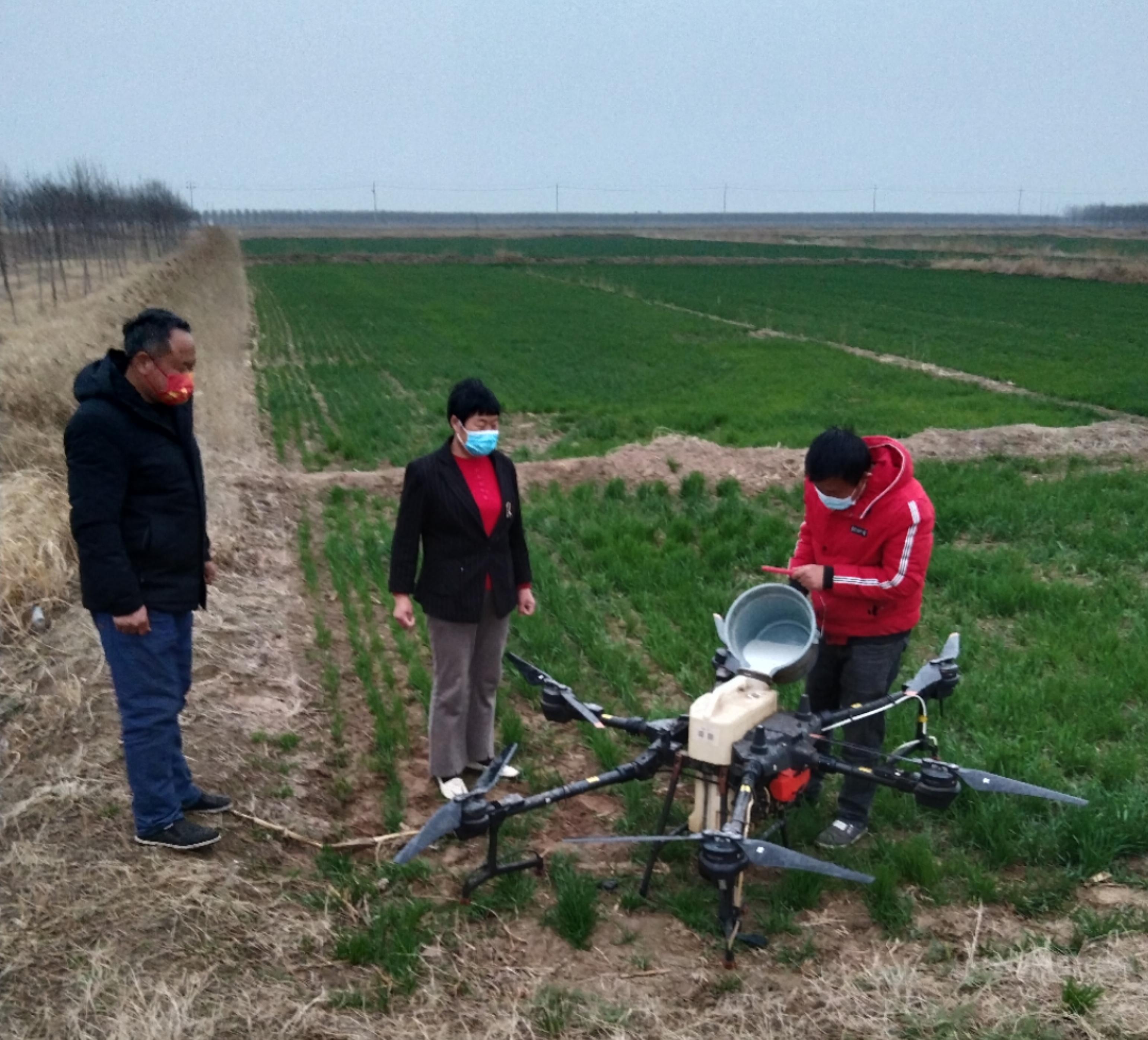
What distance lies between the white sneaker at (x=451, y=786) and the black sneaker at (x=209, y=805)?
923 millimetres

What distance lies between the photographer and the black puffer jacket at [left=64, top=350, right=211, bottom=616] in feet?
11.9

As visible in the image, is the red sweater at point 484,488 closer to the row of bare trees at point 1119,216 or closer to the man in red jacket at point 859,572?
the man in red jacket at point 859,572

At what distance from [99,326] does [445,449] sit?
517 inches

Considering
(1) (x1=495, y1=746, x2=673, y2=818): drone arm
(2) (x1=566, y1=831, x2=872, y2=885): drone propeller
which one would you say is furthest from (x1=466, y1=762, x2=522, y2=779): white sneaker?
(2) (x1=566, y1=831, x2=872, y2=885): drone propeller

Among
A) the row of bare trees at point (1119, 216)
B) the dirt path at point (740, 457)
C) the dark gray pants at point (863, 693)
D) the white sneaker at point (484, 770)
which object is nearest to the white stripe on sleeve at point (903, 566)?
the dark gray pants at point (863, 693)

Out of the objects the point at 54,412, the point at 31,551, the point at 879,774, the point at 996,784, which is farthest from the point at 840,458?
the point at 54,412

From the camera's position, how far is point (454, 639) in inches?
180

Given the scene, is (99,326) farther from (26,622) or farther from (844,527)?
(844,527)

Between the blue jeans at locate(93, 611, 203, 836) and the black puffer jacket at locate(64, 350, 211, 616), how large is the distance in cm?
12

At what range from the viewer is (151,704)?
3920mm

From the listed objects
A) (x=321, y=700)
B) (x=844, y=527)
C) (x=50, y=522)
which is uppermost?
(x=844, y=527)

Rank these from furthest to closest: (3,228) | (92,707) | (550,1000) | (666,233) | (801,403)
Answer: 1. (666,233)
2. (3,228)
3. (801,403)
4. (92,707)
5. (550,1000)

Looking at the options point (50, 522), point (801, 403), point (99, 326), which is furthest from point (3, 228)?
point (50, 522)

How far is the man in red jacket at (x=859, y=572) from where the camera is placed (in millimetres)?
3920
